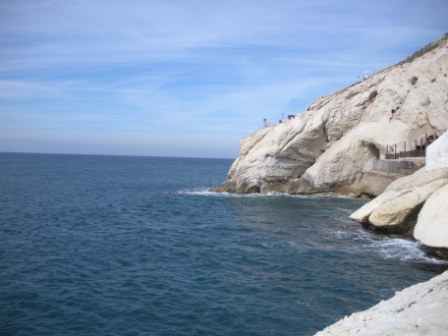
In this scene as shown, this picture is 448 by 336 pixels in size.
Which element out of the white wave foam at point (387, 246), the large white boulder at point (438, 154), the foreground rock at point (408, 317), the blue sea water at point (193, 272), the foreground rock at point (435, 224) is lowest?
the blue sea water at point (193, 272)

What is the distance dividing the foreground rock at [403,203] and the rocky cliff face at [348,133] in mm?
16794

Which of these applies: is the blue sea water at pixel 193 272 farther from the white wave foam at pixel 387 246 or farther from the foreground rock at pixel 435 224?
the foreground rock at pixel 435 224

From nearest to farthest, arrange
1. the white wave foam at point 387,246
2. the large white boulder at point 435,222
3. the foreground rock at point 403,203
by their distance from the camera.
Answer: the large white boulder at point 435,222, the white wave foam at point 387,246, the foreground rock at point 403,203

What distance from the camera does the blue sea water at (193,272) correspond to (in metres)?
14.5

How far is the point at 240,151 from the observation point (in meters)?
54.3

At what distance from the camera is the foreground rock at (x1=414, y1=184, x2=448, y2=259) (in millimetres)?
18625

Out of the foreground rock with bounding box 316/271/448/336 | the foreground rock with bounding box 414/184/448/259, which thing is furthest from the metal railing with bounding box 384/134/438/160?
the foreground rock with bounding box 316/271/448/336

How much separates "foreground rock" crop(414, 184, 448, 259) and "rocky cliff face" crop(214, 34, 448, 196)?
21.4 metres

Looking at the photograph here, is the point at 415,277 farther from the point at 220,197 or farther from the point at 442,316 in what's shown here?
the point at 220,197

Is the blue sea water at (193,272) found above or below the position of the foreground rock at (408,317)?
below

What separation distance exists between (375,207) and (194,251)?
11714mm

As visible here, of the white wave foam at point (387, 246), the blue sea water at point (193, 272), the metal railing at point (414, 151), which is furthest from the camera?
the metal railing at point (414, 151)

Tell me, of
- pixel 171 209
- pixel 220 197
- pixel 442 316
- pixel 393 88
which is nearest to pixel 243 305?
pixel 442 316

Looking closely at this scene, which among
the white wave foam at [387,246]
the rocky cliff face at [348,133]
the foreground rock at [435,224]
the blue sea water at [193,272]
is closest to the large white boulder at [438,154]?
the foreground rock at [435,224]
